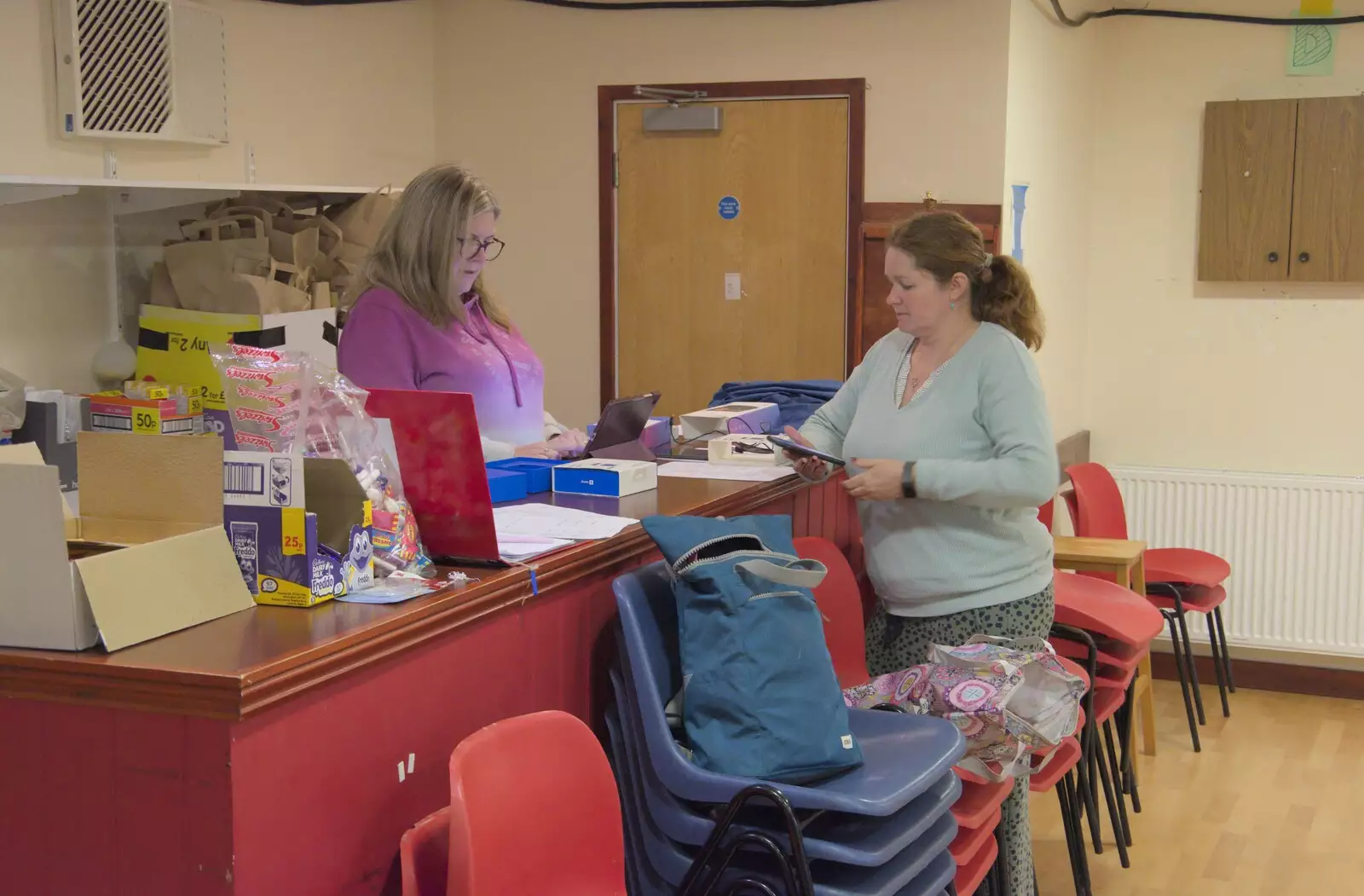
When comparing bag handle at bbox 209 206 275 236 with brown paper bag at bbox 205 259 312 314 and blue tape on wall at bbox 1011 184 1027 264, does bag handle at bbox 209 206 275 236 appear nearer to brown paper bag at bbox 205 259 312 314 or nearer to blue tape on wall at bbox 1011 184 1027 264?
brown paper bag at bbox 205 259 312 314

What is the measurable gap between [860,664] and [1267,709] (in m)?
2.83

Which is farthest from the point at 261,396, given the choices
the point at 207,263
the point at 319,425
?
the point at 207,263

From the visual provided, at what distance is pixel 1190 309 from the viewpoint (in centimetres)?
525

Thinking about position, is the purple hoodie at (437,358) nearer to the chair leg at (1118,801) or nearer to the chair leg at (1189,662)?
the chair leg at (1118,801)

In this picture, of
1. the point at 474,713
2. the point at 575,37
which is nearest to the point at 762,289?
the point at 575,37

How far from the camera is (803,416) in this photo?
3.50m

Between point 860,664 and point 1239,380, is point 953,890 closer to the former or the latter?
point 860,664

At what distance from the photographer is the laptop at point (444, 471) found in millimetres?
1913

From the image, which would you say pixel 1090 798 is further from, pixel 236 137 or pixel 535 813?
pixel 236 137

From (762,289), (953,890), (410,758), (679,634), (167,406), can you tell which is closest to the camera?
(410,758)

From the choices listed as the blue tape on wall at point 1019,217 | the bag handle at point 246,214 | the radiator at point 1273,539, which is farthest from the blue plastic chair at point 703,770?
the radiator at point 1273,539

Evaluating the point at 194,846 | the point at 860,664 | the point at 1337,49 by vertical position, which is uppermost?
the point at 1337,49

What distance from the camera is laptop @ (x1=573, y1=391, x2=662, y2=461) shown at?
2744mm

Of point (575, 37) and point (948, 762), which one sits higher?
point (575, 37)
